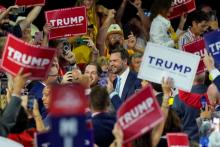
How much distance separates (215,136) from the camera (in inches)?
339

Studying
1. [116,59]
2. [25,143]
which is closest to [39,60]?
[25,143]

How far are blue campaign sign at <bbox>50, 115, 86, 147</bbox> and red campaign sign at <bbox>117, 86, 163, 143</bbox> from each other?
1.12 m

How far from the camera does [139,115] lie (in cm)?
719

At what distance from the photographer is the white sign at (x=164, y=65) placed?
29.4ft

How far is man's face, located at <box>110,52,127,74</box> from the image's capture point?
1109 cm

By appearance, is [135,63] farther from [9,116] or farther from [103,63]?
[9,116]

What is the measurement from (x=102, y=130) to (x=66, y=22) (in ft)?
13.4

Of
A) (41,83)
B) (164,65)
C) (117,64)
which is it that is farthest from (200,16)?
(164,65)

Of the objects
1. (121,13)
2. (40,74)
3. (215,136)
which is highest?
(121,13)

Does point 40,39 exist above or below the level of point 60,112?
above

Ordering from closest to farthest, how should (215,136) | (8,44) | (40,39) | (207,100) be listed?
(8,44) → (215,136) → (207,100) → (40,39)

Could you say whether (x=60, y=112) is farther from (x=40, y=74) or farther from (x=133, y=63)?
(x=133, y=63)

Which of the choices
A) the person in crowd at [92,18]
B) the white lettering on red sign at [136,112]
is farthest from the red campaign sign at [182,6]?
the white lettering on red sign at [136,112]

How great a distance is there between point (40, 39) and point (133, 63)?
4.72 ft
